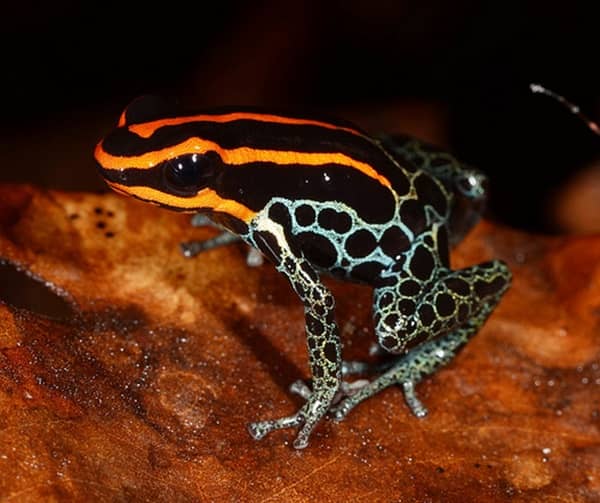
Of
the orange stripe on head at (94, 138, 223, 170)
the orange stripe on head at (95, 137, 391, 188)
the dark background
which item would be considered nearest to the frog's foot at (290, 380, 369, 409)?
the orange stripe on head at (95, 137, 391, 188)

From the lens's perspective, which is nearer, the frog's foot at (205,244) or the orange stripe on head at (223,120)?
the orange stripe on head at (223,120)

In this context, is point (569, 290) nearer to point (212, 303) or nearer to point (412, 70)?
point (212, 303)

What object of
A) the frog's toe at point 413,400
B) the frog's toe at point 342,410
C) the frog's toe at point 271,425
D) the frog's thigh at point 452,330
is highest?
the frog's thigh at point 452,330

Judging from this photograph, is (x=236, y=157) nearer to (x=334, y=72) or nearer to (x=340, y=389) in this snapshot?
(x=340, y=389)

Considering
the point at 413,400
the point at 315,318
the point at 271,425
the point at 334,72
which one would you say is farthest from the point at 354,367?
the point at 334,72

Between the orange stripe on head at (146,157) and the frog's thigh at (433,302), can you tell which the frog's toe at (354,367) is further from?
the orange stripe on head at (146,157)

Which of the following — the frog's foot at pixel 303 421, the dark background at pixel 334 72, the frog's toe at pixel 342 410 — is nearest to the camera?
the frog's foot at pixel 303 421

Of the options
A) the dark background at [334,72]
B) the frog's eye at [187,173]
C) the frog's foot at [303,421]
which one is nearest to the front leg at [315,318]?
the frog's foot at [303,421]
